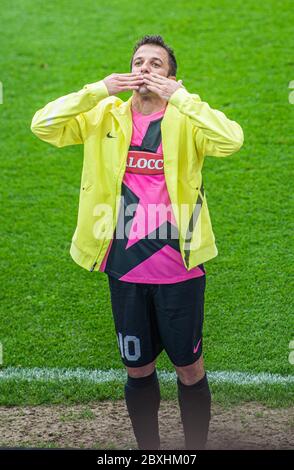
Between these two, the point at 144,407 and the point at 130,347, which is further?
the point at 144,407

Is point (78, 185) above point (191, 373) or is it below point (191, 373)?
above

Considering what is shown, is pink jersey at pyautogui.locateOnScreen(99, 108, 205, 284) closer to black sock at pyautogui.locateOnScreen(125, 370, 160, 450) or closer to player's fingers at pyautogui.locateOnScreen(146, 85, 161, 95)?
player's fingers at pyautogui.locateOnScreen(146, 85, 161, 95)

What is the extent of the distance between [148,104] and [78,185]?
145 inches

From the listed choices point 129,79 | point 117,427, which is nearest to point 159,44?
point 129,79

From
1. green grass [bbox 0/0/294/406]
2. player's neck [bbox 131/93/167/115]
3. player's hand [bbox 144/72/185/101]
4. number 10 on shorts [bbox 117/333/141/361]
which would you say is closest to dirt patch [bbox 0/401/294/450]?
green grass [bbox 0/0/294/406]

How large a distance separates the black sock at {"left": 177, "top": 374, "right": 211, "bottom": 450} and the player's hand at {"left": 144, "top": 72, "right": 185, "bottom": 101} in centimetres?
142

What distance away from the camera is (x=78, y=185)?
7.85 metres

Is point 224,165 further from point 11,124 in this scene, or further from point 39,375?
point 39,375

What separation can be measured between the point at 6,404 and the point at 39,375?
33 centimetres

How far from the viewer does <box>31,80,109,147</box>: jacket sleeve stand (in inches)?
163

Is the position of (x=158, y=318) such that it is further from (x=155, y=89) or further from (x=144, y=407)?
(x=155, y=89)

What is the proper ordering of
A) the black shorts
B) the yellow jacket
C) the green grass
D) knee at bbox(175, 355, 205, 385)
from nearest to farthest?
1. the yellow jacket
2. the black shorts
3. knee at bbox(175, 355, 205, 385)
4. the green grass

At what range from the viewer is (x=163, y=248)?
426 cm
